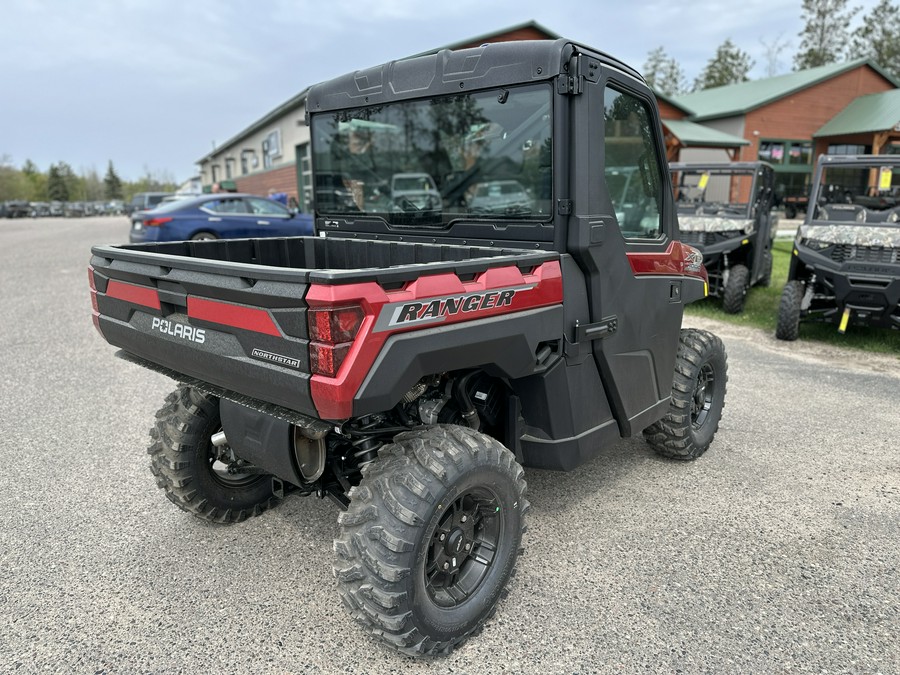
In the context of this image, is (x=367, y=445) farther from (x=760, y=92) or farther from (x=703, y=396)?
(x=760, y=92)

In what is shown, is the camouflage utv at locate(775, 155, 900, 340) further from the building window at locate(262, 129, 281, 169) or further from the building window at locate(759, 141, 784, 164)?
the building window at locate(759, 141, 784, 164)

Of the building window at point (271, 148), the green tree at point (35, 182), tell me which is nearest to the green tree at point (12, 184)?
the green tree at point (35, 182)

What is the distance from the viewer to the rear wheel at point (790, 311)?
24.0ft

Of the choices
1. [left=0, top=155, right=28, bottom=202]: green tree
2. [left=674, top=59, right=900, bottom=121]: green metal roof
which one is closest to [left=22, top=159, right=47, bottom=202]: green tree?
[left=0, top=155, right=28, bottom=202]: green tree

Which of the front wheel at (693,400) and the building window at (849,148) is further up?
the building window at (849,148)

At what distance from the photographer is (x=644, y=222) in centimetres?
329

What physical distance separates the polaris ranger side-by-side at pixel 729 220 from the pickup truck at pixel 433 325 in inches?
227

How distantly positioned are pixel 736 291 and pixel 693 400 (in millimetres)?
5540

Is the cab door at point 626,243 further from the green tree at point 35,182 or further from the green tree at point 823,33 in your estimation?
the green tree at point 35,182

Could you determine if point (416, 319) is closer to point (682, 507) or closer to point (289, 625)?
point (289, 625)

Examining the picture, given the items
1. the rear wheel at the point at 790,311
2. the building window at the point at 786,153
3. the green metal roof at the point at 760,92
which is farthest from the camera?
the building window at the point at 786,153

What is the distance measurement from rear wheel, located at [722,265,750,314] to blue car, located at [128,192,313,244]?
8498 millimetres

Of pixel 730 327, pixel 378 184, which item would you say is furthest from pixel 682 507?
pixel 730 327

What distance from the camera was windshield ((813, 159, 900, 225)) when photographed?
270 inches
